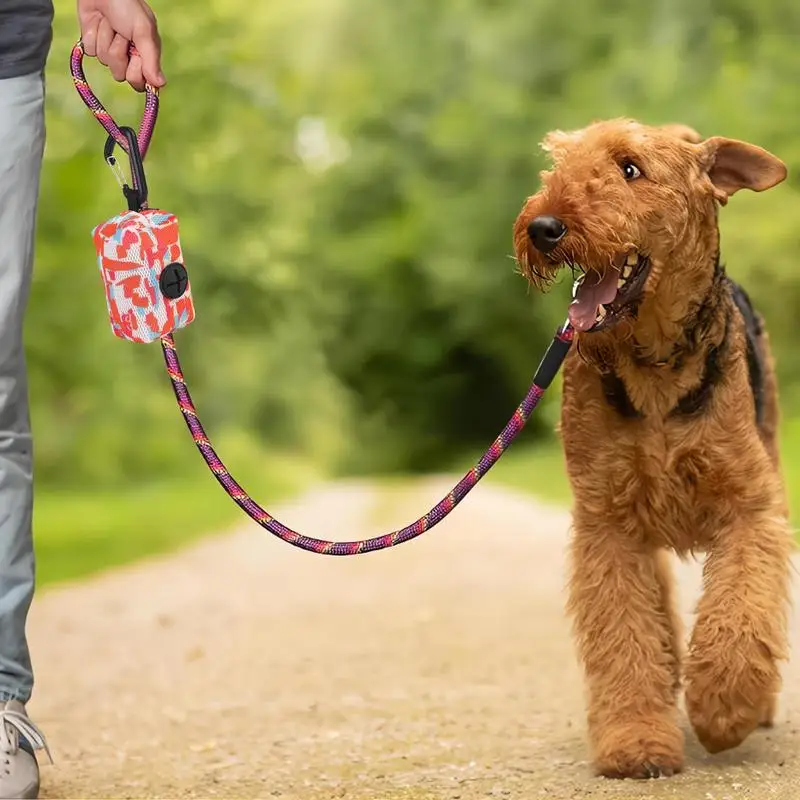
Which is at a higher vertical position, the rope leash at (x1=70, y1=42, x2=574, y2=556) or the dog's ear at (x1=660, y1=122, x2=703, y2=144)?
the dog's ear at (x1=660, y1=122, x2=703, y2=144)

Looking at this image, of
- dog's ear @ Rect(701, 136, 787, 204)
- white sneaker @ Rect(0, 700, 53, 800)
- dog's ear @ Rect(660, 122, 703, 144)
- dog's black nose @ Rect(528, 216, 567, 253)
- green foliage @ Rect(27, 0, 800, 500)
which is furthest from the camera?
green foliage @ Rect(27, 0, 800, 500)

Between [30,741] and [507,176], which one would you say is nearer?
[30,741]

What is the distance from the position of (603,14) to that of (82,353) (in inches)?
434

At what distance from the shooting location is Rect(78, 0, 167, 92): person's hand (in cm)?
358

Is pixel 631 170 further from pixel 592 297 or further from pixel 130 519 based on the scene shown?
pixel 130 519

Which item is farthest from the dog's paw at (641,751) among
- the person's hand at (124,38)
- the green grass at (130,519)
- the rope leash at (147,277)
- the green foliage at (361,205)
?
the green foliage at (361,205)

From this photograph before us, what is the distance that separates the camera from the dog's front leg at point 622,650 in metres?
3.58

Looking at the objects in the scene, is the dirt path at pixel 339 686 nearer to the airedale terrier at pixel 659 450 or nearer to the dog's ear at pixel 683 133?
the airedale terrier at pixel 659 450

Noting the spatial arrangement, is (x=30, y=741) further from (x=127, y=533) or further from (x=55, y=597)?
(x=127, y=533)

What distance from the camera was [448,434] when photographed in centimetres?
2683

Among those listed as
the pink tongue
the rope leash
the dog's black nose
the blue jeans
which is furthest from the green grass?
the dog's black nose

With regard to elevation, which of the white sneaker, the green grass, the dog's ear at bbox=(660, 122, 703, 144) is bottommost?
the green grass

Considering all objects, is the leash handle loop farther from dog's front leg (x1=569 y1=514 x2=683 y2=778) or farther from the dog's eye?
dog's front leg (x1=569 y1=514 x2=683 y2=778)

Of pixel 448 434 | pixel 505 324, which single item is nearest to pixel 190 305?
pixel 505 324
